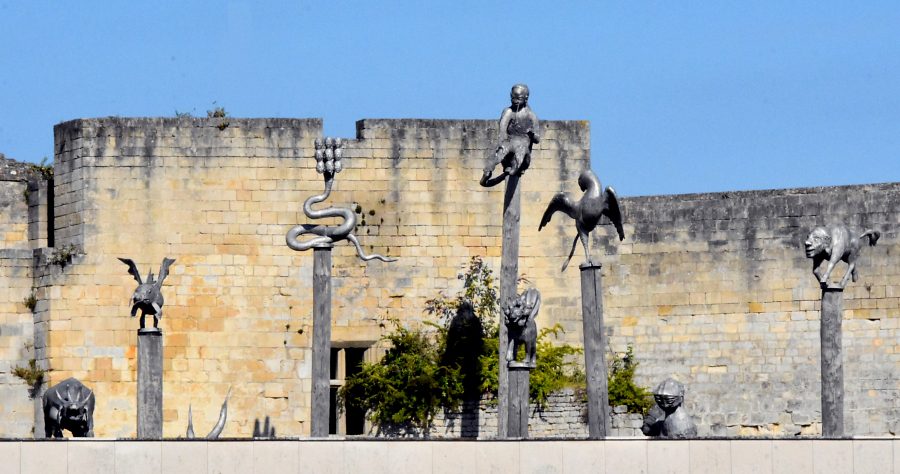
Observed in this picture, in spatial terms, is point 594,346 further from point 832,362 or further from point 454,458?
point 454,458

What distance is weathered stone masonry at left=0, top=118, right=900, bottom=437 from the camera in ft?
85.2

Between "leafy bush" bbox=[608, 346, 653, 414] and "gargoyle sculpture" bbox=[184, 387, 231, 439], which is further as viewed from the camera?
"leafy bush" bbox=[608, 346, 653, 414]

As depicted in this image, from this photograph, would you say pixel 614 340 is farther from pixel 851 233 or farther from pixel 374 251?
pixel 851 233

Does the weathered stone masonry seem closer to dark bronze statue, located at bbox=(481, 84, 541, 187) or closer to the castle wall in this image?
the castle wall

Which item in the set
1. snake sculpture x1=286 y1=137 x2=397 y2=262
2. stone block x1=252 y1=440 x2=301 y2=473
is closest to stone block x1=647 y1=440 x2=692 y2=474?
stone block x1=252 y1=440 x2=301 y2=473

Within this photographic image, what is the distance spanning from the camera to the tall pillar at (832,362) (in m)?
21.6

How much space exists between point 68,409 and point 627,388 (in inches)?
296

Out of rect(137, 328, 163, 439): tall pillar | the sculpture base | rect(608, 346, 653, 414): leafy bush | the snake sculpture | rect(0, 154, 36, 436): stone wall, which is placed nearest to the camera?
the sculpture base

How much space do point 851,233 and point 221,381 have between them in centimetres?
778

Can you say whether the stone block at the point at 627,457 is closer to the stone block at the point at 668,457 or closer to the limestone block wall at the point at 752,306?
the stone block at the point at 668,457

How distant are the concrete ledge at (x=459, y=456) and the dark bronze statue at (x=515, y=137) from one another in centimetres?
468

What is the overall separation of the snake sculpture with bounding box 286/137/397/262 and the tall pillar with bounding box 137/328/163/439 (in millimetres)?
2098

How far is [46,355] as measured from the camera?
25984mm

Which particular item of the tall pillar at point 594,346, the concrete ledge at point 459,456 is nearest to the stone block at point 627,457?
Answer: the concrete ledge at point 459,456
